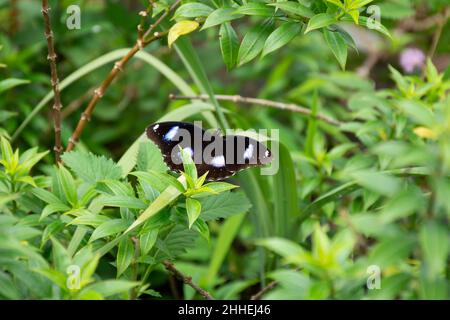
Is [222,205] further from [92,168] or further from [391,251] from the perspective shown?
[391,251]

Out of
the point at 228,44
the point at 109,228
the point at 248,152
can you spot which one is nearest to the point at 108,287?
the point at 109,228

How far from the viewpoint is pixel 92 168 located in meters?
1.16

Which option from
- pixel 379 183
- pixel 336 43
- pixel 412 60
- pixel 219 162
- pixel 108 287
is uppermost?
pixel 412 60

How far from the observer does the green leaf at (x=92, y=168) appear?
1.15m

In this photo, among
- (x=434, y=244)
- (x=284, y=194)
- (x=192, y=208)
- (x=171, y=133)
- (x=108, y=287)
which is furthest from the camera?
(x=284, y=194)

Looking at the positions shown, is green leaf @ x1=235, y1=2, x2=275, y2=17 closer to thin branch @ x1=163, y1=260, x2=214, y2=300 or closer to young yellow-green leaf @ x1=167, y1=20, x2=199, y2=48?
young yellow-green leaf @ x1=167, y1=20, x2=199, y2=48

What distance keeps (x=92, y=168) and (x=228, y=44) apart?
1.12 feet

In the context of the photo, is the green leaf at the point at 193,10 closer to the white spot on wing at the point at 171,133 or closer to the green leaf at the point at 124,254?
the white spot on wing at the point at 171,133

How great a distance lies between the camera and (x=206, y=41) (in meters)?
2.57

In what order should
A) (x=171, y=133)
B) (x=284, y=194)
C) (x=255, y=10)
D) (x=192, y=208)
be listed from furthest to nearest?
(x=284, y=194), (x=171, y=133), (x=255, y=10), (x=192, y=208)

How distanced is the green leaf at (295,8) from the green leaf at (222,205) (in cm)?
34

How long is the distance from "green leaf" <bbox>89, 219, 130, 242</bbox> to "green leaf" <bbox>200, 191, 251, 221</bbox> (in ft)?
0.47
